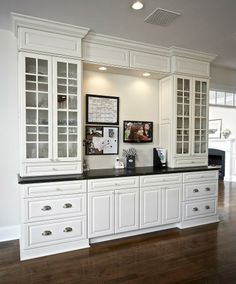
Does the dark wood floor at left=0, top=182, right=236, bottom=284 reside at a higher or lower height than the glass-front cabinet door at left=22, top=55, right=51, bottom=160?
lower

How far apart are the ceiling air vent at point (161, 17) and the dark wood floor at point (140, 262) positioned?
2.83 metres

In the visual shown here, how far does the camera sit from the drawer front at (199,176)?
11.6 feet

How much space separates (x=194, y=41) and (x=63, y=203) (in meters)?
2.95

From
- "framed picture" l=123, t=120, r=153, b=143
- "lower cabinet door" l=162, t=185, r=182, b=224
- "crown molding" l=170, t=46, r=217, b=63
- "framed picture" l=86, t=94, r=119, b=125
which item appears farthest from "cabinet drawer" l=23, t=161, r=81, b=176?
"crown molding" l=170, t=46, r=217, b=63

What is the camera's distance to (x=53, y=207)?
2711 mm

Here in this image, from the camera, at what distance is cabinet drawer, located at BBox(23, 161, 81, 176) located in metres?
2.80

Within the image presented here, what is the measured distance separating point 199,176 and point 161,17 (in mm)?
2402

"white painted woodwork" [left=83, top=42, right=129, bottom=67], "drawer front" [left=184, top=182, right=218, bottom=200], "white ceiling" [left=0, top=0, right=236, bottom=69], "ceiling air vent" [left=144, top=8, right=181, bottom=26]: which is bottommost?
"drawer front" [left=184, top=182, right=218, bottom=200]

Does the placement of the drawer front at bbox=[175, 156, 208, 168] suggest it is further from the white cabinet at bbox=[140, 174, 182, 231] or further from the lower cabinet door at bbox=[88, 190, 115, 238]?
the lower cabinet door at bbox=[88, 190, 115, 238]

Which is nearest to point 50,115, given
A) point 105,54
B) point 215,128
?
point 105,54

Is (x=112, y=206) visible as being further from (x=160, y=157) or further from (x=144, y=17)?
(x=144, y=17)

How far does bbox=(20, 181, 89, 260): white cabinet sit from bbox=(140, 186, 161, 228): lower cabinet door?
32.9 inches

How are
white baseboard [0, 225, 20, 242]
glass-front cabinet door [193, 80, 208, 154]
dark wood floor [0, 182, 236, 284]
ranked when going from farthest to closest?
glass-front cabinet door [193, 80, 208, 154] → white baseboard [0, 225, 20, 242] → dark wood floor [0, 182, 236, 284]

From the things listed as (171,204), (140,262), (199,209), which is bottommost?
(140,262)
